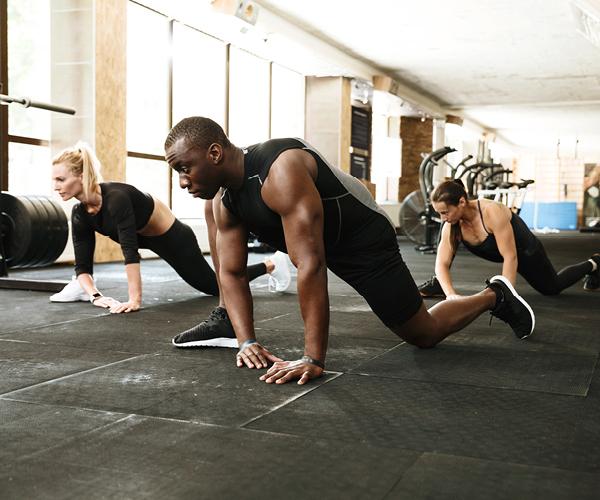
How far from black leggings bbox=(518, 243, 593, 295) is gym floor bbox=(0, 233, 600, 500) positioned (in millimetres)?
943

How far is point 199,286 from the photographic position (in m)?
4.28

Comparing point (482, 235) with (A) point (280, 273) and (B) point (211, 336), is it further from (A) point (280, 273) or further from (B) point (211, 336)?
(B) point (211, 336)

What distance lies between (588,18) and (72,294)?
7.15m

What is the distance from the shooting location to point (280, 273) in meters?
4.58

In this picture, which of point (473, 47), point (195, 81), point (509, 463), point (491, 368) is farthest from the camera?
point (473, 47)

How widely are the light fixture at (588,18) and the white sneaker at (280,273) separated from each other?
16.1ft

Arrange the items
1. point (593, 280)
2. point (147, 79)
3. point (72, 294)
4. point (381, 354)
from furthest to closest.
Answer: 1. point (147, 79)
2. point (593, 280)
3. point (72, 294)
4. point (381, 354)

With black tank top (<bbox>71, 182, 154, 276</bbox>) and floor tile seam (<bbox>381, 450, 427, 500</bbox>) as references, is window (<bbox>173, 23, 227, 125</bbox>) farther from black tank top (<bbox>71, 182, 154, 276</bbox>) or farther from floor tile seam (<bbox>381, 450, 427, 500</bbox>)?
floor tile seam (<bbox>381, 450, 427, 500</bbox>)

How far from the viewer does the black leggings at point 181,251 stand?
395 centimetres

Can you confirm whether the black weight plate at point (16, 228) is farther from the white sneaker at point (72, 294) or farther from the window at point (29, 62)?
the window at point (29, 62)

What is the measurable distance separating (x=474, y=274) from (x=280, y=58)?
5395 mm

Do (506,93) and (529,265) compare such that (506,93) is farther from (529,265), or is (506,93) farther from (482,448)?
(482,448)

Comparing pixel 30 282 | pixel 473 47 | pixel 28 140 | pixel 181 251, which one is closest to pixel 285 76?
pixel 473 47

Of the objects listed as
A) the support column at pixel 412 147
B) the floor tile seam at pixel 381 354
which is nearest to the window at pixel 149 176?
the floor tile seam at pixel 381 354
